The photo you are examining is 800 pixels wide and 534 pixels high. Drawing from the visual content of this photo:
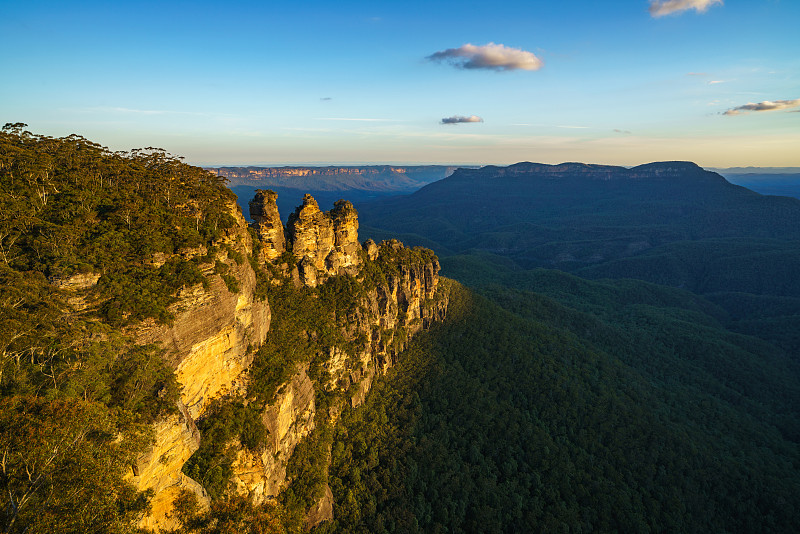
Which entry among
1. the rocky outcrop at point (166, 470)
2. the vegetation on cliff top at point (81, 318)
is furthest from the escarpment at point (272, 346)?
the vegetation on cliff top at point (81, 318)

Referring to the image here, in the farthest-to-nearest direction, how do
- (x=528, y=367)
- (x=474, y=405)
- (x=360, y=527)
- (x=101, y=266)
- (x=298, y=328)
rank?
(x=528, y=367) → (x=474, y=405) → (x=298, y=328) → (x=360, y=527) → (x=101, y=266)

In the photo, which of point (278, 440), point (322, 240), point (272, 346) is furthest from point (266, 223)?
point (278, 440)

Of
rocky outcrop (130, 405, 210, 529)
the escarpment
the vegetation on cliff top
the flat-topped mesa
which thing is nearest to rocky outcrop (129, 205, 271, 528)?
rocky outcrop (130, 405, 210, 529)

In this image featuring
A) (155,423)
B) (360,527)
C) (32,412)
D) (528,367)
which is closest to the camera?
(32,412)

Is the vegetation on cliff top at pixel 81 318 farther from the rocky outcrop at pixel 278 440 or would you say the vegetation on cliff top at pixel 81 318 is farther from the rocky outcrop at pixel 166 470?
the rocky outcrop at pixel 278 440

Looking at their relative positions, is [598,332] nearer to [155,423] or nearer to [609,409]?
[609,409]

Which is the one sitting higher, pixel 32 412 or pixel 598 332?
pixel 32 412

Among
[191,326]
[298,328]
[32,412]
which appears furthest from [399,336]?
[32,412]
